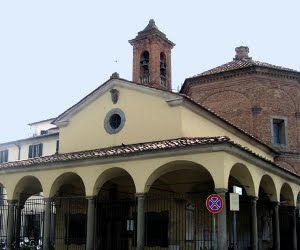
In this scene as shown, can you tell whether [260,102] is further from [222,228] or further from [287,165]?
[222,228]

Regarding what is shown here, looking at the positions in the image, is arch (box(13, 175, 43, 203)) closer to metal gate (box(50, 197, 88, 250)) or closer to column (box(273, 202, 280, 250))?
metal gate (box(50, 197, 88, 250))

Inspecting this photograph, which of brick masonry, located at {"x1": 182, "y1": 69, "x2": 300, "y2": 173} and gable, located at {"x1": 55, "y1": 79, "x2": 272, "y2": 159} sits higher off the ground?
brick masonry, located at {"x1": 182, "y1": 69, "x2": 300, "y2": 173}

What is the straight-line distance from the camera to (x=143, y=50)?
87.0 ft

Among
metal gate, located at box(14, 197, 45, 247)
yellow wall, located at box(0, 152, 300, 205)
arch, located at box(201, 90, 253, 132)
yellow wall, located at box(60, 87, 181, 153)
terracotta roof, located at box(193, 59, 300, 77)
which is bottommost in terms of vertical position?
metal gate, located at box(14, 197, 45, 247)

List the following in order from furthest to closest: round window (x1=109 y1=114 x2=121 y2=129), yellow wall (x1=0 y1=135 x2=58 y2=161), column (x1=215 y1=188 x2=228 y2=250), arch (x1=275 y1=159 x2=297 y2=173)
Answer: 1. yellow wall (x1=0 y1=135 x2=58 y2=161)
2. arch (x1=275 y1=159 x2=297 y2=173)
3. round window (x1=109 y1=114 x2=121 y2=129)
4. column (x1=215 y1=188 x2=228 y2=250)

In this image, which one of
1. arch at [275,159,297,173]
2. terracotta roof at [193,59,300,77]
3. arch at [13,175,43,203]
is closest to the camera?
arch at [13,175,43,203]

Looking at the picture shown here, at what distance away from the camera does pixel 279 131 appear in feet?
82.2

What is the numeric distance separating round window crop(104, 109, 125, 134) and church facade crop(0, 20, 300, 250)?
0.04 metres

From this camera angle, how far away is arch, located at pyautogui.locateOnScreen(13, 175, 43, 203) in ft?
58.2

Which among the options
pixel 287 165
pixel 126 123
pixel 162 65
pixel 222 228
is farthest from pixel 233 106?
pixel 222 228

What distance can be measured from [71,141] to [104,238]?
4.22m

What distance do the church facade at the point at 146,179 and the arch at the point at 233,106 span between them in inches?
145

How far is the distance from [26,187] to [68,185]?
175 centimetres

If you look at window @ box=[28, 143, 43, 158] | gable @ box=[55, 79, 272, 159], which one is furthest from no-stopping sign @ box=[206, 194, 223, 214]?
window @ box=[28, 143, 43, 158]
